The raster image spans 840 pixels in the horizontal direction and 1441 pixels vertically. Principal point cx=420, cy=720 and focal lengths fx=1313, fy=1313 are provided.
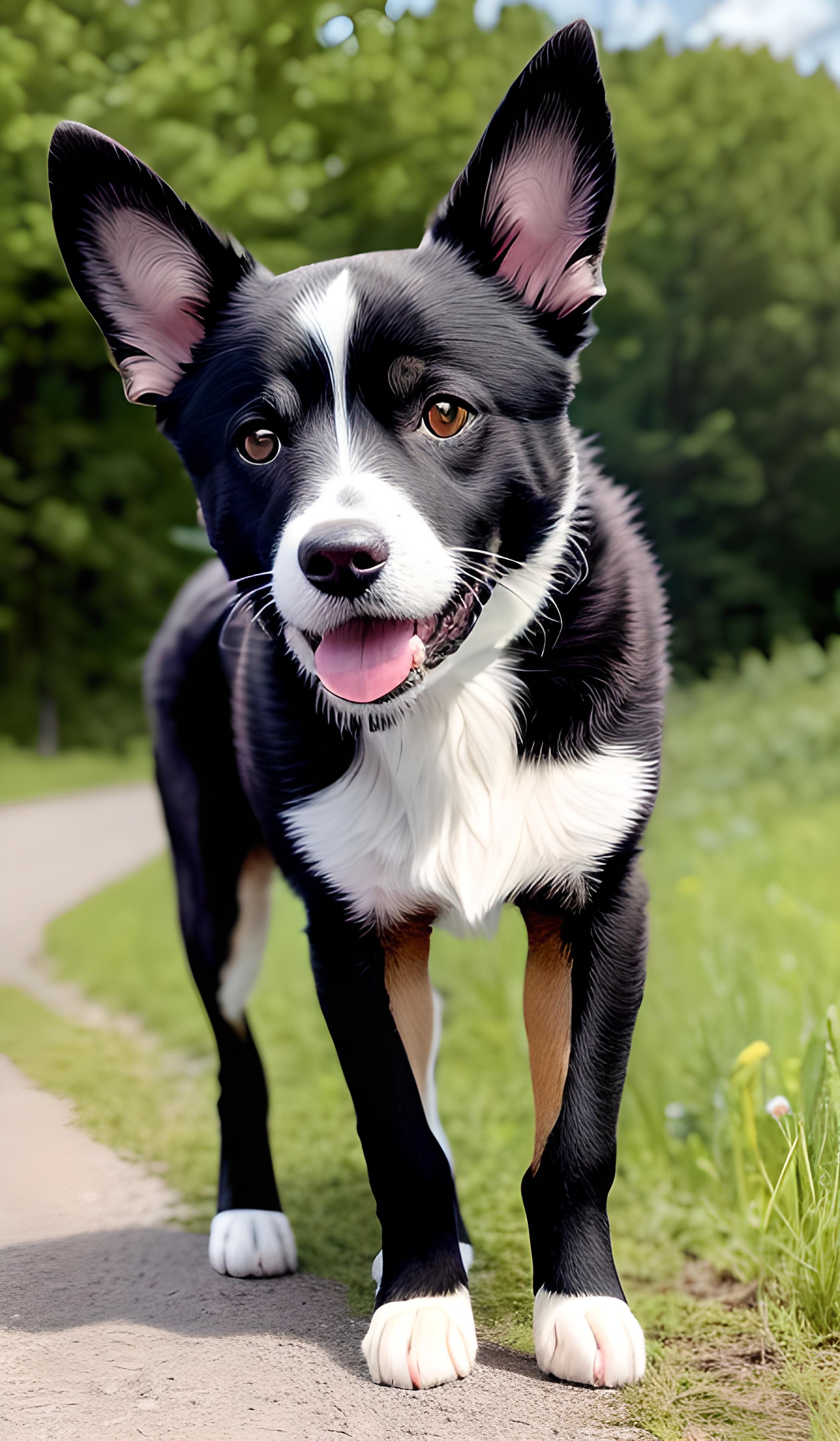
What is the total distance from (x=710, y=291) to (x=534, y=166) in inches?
395

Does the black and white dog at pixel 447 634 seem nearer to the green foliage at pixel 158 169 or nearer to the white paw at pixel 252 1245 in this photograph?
the white paw at pixel 252 1245

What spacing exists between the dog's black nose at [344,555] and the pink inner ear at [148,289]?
725 mm

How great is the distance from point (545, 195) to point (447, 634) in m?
0.84

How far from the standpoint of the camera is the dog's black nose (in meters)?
2.08

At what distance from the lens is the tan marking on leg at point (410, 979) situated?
104 inches

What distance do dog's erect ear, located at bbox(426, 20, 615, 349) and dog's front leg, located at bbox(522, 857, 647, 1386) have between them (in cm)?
111

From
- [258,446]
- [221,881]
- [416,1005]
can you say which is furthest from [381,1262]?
[258,446]

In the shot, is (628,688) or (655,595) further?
(655,595)

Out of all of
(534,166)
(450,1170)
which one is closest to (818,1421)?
(450,1170)

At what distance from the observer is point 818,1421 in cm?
237

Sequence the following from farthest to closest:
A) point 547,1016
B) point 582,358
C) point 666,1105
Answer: point 582,358
point 666,1105
point 547,1016

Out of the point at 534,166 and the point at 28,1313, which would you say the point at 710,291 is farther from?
the point at 28,1313

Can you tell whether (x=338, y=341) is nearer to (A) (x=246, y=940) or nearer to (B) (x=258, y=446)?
(B) (x=258, y=446)

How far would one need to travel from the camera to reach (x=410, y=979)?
273 cm
